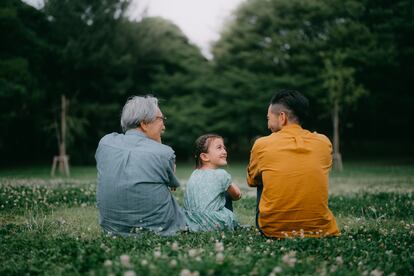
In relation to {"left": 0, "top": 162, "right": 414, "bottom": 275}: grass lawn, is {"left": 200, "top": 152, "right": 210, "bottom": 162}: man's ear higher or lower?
higher

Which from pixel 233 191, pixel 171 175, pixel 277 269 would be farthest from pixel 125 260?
pixel 233 191

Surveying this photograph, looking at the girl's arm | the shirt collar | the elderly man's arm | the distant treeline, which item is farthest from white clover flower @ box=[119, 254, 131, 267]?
the distant treeline

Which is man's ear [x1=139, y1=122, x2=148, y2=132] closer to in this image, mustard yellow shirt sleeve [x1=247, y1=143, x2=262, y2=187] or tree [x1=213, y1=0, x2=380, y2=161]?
mustard yellow shirt sleeve [x1=247, y1=143, x2=262, y2=187]

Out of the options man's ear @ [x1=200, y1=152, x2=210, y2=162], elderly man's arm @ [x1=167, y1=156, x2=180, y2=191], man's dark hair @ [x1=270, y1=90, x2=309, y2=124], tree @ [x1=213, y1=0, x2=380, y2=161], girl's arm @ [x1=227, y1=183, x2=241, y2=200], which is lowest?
girl's arm @ [x1=227, y1=183, x2=241, y2=200]

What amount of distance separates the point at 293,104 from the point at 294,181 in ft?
3.07

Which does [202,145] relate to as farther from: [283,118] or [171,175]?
[283,118]

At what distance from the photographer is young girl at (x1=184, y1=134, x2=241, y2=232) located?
6.12 m

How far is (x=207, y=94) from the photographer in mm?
36562

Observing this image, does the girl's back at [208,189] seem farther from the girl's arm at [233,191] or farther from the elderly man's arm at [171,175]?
the elderly man's arm at [171,175]

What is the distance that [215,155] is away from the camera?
6.43 meters

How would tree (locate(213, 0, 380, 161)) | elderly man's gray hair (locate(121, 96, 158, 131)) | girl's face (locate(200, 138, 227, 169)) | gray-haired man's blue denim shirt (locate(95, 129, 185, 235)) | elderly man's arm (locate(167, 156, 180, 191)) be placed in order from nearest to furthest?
1. gray-haired man's blue denim shirt (locate(95, 129, 185, 235))
2. elderly man's arm (locate(167, 156, 180, 191))
3. elderly man's gray hair (locate(121, 96, 158, 131))
4. girl's face (locate(200, 138, 227, 169))
5. tree (locate(213, 0, 380, 161))

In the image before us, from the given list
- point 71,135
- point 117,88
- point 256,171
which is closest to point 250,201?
point 256,171

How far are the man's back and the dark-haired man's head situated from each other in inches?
4.3

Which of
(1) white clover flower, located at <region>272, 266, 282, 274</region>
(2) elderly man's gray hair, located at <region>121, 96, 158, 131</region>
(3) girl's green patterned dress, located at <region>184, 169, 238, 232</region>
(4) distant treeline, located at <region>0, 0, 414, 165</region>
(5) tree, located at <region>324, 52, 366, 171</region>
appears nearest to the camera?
(1) white clover flower, located at <region>272, 266, 282, 274</region>
